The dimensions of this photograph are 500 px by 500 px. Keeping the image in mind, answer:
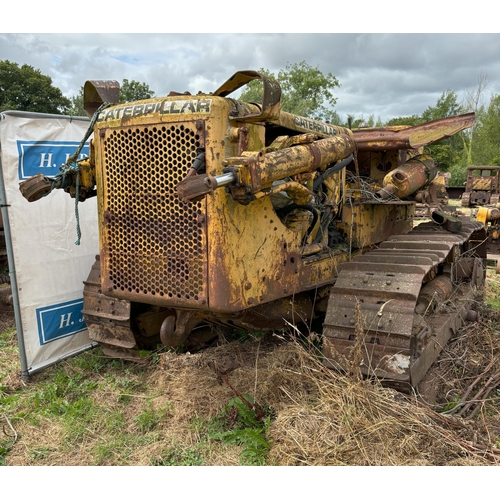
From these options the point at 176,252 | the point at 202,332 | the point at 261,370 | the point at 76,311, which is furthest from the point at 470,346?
the point at 76,311

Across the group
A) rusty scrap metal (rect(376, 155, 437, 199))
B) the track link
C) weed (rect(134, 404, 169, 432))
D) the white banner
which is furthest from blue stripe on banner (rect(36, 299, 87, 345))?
rusty scrap metal (rect(376, 155, 437, 199))

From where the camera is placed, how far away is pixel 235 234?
2.95m

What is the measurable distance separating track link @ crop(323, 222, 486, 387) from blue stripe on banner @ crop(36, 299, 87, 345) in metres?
2.65

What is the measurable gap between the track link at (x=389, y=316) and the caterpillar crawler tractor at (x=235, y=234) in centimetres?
1

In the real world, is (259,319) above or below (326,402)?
above

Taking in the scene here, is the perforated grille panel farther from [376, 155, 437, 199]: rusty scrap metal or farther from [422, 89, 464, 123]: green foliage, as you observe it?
[422, 89, 464, 123]: green foliage

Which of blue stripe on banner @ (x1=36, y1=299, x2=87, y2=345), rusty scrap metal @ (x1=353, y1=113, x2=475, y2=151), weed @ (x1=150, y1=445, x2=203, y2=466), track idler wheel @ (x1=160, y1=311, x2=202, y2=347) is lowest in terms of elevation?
weed @ (x1=150, y1=445, x2=203, y2=466)

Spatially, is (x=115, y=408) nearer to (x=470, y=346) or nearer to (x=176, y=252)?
(x=176, y=252)

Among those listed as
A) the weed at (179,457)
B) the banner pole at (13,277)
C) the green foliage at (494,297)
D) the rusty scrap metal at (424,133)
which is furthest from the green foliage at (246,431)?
the green foliage at (494,297)

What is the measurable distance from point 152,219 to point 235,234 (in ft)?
1.78

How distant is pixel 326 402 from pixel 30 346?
2777mm

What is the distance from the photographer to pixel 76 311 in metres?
4.93

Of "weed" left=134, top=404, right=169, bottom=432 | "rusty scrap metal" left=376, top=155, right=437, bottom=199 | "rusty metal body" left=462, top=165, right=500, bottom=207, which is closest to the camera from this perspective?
"weed" left=134, top=404, right=169, bottom=432

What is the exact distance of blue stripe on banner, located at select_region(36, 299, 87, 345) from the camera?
4602mm
